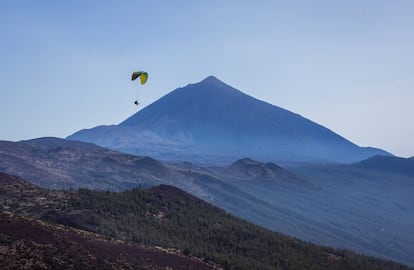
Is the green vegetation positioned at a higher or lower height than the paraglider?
lower

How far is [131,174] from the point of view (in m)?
182

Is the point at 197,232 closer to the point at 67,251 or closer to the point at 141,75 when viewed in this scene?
the point at 67,251

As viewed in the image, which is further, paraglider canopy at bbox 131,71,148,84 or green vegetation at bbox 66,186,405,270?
green vegetation at bbox 66,186,405,270

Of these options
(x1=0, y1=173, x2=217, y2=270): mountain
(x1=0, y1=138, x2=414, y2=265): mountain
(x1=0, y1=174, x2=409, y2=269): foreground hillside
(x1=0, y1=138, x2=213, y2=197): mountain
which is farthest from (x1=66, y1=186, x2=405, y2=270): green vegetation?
(x1=0, y1=138, x2=213, y2=197): mountain

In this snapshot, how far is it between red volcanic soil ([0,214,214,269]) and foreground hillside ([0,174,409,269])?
5531 mm

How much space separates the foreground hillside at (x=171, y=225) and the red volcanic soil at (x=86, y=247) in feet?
18.1

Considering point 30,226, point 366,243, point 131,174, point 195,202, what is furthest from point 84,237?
point 131,174

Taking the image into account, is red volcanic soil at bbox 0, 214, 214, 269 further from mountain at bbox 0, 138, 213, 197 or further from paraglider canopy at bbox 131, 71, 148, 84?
mountain at bbox 0, 138, 213, 197

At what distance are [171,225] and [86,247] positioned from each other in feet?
81.3

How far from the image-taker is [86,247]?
36719mm

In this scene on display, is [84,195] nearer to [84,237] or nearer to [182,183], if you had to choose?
[84,237]

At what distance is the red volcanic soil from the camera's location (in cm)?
3416

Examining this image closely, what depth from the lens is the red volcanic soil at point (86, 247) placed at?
34156mm

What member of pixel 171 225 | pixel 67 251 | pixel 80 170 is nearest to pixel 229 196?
pixel 80 170
